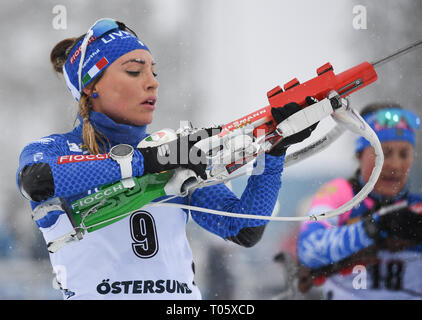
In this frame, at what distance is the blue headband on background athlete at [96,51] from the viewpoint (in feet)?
4.59

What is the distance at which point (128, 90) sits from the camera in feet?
4.46

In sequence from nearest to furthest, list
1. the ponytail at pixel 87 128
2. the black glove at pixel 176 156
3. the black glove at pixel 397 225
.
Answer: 1. the black glove at pixel 176 156
2. the ponytail at pixel 87 128
3. the black glove at pixel 397 225

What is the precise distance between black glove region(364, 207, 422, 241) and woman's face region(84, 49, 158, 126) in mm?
1367

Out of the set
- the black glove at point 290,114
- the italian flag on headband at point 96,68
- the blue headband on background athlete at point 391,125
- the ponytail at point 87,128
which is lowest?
the blue headband on background athlete at point 391,125

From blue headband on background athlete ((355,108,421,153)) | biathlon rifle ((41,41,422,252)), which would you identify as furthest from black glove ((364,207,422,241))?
biathlon rifle ((41,41,422,252))

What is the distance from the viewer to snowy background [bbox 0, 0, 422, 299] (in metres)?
2.41

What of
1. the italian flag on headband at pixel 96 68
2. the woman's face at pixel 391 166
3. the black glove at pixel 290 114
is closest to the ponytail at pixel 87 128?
the italian flag on headband at pixel 96 68

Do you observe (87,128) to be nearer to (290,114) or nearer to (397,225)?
(290,114)

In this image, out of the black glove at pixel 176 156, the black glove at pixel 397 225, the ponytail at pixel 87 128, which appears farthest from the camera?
the black glove at pixel 397 225

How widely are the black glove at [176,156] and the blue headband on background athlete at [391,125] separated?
4.65 feet

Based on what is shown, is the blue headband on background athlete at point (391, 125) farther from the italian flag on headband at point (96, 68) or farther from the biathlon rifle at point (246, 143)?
the italian flag on headband at point (96, 68)

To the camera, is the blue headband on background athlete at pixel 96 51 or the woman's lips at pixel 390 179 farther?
the woman's lips at pixel 390 179

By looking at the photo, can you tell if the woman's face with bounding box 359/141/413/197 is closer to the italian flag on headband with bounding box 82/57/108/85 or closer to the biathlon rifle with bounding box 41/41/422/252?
the biathlon rifle with bounding box 41/41/422/252

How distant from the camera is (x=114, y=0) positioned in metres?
2.44
